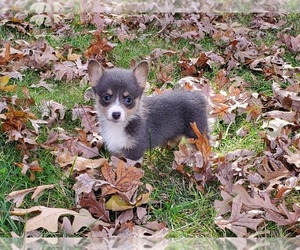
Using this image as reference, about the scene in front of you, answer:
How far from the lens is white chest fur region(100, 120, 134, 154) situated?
3686 mm

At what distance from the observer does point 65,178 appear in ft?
10.9

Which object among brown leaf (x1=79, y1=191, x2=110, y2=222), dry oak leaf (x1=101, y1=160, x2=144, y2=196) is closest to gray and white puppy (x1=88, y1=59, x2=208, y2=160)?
dry oak leaf (x1=101, y1=160, x2=144, y2=196)

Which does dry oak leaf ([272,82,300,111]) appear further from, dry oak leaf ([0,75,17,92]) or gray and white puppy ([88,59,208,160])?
dry oak leaf ([0,75,17,92])

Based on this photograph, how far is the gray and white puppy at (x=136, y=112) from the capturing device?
358 centimetres

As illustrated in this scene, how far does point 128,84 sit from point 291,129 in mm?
1370

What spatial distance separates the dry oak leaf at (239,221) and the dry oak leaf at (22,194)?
113cm

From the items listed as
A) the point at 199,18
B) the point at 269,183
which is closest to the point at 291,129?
the point at 269,183

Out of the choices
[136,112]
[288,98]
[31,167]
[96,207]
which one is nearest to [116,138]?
[136,112]

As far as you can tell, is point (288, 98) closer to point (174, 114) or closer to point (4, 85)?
point (174, 114)

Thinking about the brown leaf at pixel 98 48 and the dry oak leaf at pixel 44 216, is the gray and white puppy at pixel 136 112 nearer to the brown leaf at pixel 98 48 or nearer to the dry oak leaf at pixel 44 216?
the dry oak leaf at pixel 44 216

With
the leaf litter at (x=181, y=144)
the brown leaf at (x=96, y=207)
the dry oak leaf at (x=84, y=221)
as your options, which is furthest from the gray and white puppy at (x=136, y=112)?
the dry oak leaf at (x=84, y=221)

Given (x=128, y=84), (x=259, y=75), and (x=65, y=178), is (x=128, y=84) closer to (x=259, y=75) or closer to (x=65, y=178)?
(x=65, y=178)

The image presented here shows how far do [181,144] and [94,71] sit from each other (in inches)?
35.1

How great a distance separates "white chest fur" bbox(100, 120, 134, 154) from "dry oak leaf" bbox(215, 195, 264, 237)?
39.8 inches
